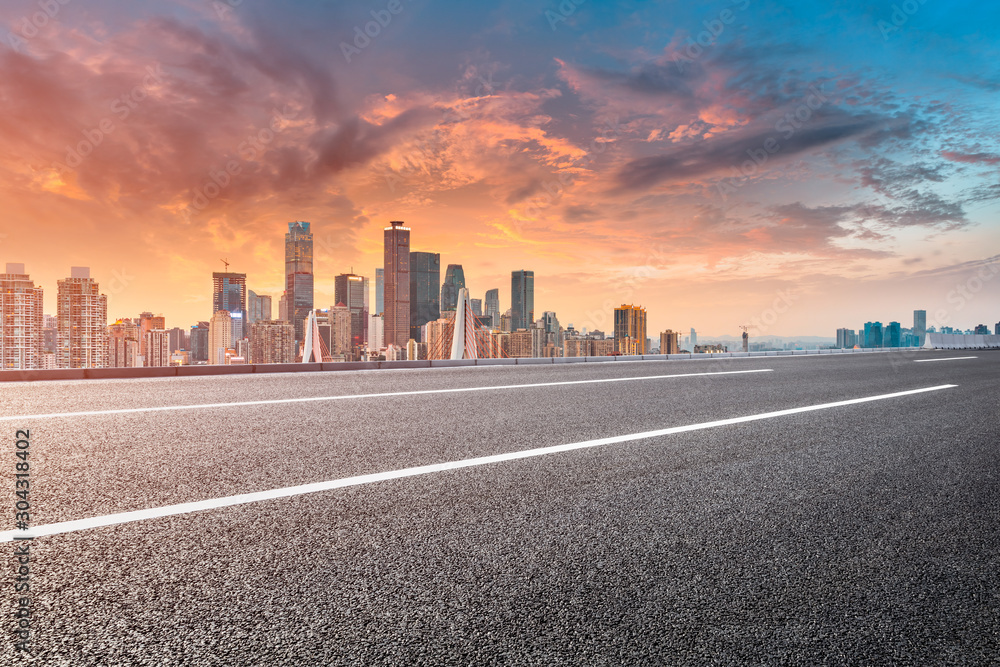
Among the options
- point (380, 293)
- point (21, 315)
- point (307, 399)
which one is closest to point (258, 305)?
point (380, 293)

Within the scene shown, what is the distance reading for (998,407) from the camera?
25.7 ft

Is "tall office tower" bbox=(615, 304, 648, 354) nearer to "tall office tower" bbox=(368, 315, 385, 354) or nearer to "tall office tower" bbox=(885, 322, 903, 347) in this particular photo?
"tall office tower" bbox=(885, 322, 903, 347)

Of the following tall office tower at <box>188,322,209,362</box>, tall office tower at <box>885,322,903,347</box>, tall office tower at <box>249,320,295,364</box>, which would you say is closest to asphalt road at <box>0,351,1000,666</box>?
tall office tower at <box>249,320,295,364</box>

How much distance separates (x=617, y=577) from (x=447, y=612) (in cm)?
74

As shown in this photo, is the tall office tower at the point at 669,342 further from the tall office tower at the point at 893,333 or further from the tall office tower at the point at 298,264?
the tall office tower at the point at 298,264

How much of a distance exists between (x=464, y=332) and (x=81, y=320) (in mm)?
18506

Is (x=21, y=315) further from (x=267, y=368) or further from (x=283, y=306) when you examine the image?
(x=283, y=306)

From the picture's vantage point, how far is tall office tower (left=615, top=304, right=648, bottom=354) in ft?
71.5

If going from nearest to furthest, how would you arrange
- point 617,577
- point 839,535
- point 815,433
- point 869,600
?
point 869,600 < point 617,577 < point 839,535 < point 815,433

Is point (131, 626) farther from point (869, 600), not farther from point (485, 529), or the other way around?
point (869, 600)

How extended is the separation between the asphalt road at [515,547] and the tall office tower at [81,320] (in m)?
16.4

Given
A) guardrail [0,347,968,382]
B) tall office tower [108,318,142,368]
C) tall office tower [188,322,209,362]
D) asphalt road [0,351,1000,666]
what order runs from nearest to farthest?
asphalt road [0,351,1000,666] < guardrail [0,347,968,382] < tall office tower [108,318,142,368] < tall office tower [188,322,209,362]

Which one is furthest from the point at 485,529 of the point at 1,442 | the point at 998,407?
the point at 998,407

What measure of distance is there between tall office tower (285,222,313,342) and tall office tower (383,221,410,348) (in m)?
18.9
